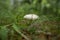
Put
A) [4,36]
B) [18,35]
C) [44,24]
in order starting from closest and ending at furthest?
[4,36] → [18,35] → [44,24]

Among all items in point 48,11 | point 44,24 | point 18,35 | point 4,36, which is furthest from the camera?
point 48,11

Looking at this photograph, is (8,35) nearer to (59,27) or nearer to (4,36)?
(4,36)

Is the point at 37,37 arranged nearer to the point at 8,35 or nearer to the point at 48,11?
the point at 8,35

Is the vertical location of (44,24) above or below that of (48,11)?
below

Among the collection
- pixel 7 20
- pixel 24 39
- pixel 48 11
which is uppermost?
pixel 48 11

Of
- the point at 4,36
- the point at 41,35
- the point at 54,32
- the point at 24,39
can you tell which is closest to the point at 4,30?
the point at 4,36

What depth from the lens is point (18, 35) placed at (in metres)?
1.05

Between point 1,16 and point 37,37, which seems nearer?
point 37,37

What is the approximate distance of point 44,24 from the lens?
46.1 inches

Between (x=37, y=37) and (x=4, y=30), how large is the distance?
0.69ft

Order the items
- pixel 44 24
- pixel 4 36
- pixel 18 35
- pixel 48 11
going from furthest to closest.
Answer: pixel 48 11, pixel 44 24, pixel 18 35, pixel 4 36

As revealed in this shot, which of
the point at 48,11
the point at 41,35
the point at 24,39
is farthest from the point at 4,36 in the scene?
the point at 48,11

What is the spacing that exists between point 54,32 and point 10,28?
0.93ft

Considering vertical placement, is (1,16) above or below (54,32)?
above
